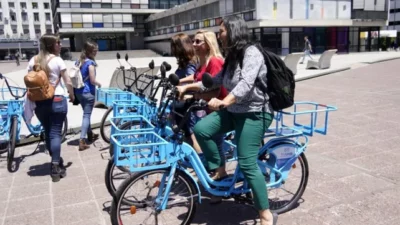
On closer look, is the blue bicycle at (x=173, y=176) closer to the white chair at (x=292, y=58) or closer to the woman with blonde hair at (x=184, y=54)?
the woman with blonde hair at (x=184, y=54)

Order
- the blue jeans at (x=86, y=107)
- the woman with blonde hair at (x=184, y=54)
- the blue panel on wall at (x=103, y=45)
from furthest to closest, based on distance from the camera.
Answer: the blue panel on wall at (x=103, y=45), the blue jeans at (x=86, y=107), the woman with blonde hair at (x=184, y=54)

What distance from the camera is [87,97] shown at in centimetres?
648

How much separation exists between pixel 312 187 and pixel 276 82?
5.88 ft

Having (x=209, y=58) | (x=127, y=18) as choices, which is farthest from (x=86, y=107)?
(x=127, y=18)

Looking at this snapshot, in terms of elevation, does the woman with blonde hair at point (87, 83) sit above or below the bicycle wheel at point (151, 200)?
above

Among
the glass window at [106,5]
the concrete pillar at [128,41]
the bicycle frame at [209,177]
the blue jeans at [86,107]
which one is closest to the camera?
the bicycle frame at [209,177]

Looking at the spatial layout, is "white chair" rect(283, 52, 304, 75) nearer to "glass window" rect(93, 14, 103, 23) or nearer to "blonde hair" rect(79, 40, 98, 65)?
"blonde hair" rect(79, 40, 98, 65)

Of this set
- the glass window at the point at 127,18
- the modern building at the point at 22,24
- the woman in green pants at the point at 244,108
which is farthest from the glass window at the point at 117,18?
the woman in green pants at the point at 244,108

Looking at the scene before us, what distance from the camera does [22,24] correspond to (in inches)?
3706

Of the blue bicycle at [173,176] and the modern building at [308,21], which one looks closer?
the blue bicycle at [173,176]

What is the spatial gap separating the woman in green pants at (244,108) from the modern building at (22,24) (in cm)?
8854

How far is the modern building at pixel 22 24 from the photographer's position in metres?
85.4

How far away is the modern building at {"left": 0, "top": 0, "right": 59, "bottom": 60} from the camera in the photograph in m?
85.4

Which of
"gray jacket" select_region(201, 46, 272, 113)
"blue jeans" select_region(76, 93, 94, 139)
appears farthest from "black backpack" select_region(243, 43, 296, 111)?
"blue jeans" select_region(76, 93, 94, 139)
